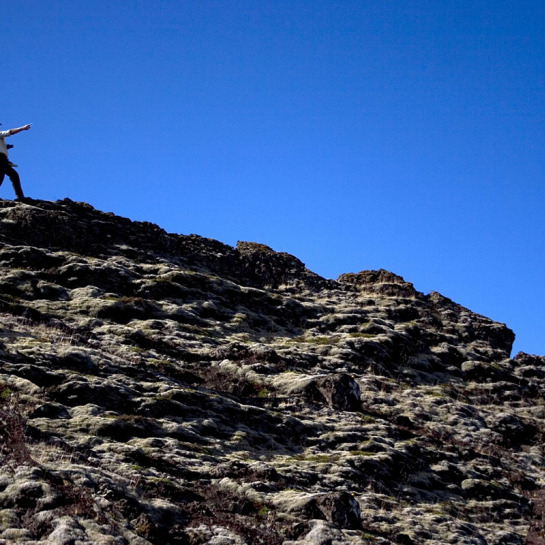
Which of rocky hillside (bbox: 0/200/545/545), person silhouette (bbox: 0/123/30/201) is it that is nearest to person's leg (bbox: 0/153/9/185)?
person silhouette (bbox: 0/123/30/201)

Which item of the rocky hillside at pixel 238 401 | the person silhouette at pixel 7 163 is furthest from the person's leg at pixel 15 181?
the rocky hillside at pixel 238 401

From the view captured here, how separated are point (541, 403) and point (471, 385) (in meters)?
4.97

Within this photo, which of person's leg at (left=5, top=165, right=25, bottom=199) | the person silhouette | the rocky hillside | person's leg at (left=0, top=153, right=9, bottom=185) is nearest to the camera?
the rocky hillside

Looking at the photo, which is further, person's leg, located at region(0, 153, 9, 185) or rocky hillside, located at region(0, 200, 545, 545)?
person's leg, located at region(0, 153, 9, 185)

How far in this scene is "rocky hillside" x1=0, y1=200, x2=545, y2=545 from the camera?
2047 cm

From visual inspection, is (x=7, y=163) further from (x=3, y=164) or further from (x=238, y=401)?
(x=238, y=401)

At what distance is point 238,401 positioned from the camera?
1298 inches

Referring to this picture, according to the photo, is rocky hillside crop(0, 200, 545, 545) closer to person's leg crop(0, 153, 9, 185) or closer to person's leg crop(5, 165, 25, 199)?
person's leg crop(5, 165, 25, 199)

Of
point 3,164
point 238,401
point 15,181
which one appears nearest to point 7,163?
point 3,164

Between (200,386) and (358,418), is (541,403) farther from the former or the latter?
(200,386)

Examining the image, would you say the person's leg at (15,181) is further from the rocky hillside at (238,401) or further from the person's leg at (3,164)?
the rocky hillside at (238,401)

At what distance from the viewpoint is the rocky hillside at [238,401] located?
67.2 ft

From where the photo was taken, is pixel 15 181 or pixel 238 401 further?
pixel 15 181

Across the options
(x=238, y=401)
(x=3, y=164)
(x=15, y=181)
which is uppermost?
(x=15, y=181)
